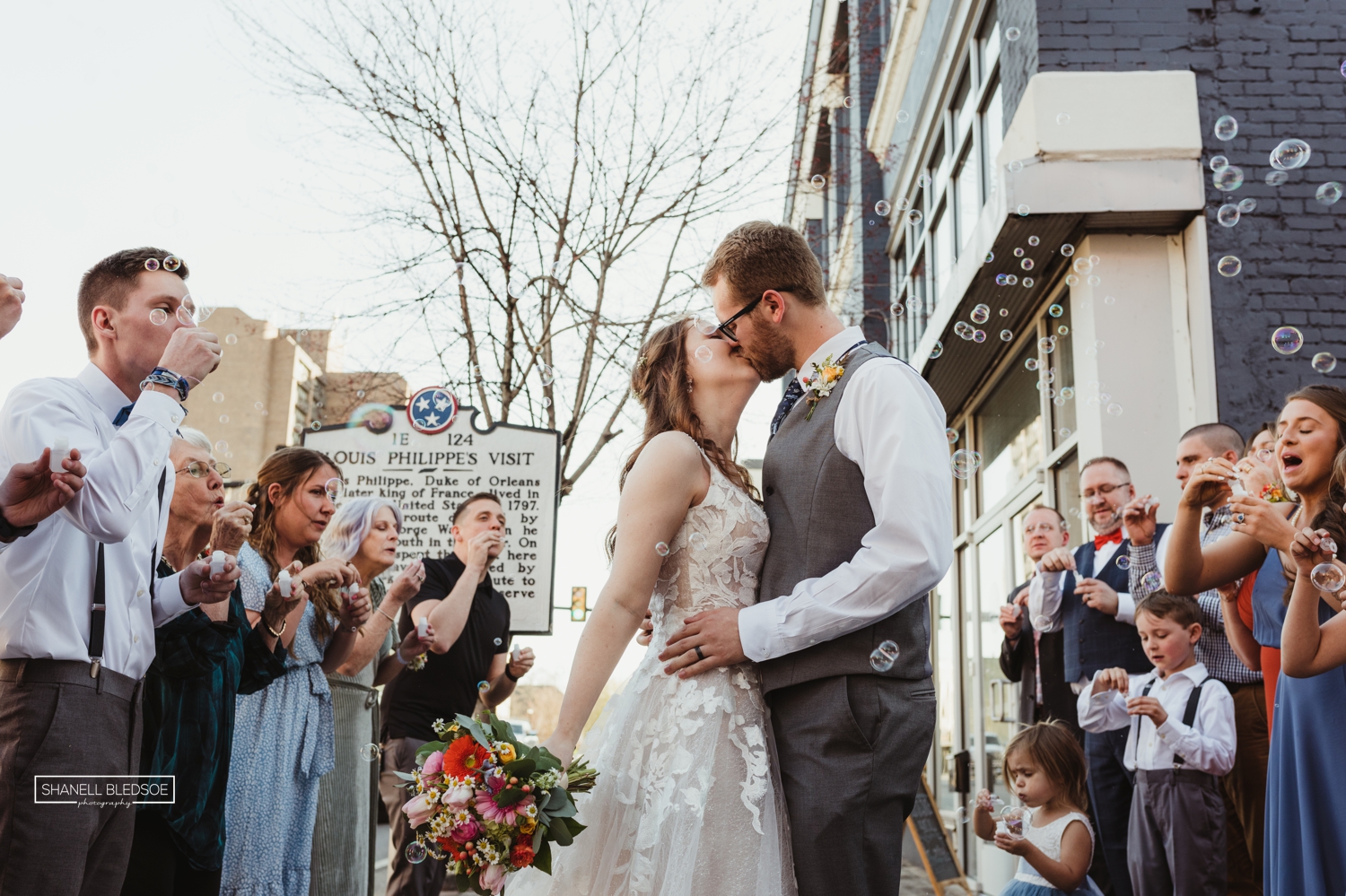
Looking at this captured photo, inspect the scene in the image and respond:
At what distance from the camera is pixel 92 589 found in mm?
2660

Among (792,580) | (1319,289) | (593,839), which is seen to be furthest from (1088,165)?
(593,839)

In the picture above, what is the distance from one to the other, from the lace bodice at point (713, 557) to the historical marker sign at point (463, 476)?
4.71m

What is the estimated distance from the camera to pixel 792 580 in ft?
8.09

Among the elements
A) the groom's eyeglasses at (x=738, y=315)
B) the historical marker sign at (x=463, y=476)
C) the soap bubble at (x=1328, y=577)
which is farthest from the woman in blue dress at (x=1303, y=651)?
the historical marker sign at (x=463, y=476)

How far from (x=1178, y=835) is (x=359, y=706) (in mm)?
3370

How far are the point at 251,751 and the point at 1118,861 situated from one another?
3.84m

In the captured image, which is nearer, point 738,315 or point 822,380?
point 822,380

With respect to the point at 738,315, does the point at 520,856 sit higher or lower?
lower

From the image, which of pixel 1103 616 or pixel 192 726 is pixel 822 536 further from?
pixel 1103 616

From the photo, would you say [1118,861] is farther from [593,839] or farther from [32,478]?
[32,478]

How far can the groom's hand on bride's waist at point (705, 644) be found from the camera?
7.90ft

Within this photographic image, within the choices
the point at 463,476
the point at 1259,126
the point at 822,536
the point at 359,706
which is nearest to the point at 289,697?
the point at 359,706

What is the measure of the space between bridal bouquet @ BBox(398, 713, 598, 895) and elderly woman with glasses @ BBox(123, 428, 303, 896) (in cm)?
115

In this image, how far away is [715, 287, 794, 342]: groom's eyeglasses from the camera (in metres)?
2.73
